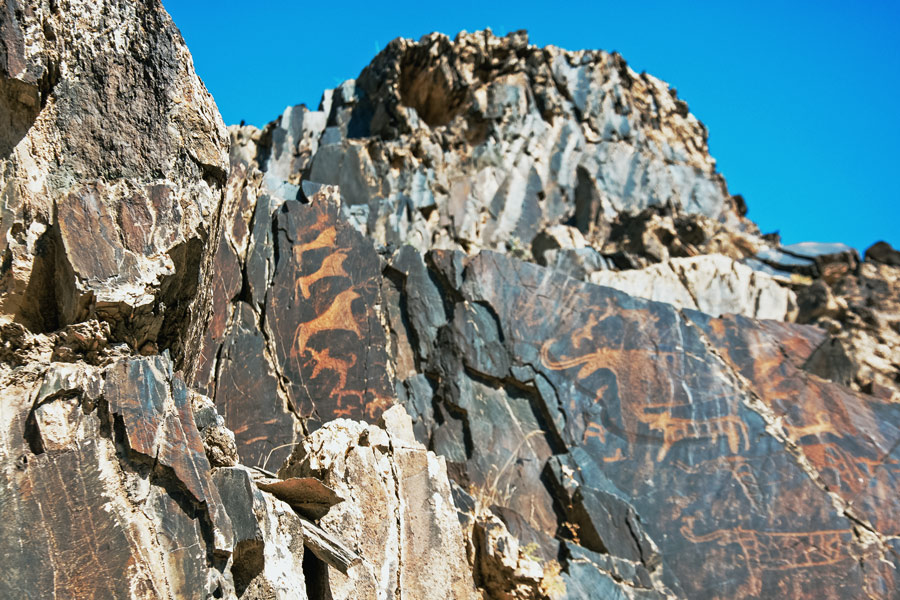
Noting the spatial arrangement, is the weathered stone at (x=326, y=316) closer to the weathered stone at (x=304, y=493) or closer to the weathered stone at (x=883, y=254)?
the weathered stone at (x=304, y=493)

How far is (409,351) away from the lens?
1000cm

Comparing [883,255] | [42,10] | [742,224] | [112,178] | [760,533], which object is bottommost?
[760,533]

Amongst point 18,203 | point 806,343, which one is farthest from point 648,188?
point 18,203

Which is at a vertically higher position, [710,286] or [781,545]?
[710,286]

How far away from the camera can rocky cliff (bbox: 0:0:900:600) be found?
14.4 feet

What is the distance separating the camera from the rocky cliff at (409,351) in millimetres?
4383

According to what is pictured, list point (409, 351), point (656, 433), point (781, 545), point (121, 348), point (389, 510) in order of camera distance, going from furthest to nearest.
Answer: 1. point (409, 351)
2. point (656, 433)
3. point (781, 545)
4. point (389, 510)
5. point (121, 348)

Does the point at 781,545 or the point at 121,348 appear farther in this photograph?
the point at 781,545

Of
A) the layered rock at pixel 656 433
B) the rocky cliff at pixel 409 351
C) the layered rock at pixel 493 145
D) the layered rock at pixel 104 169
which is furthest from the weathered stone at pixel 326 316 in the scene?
the layered rock at pixel 493 145

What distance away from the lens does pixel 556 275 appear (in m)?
10.6

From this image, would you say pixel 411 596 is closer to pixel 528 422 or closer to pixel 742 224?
pixel 528 422

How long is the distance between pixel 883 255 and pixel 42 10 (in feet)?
56.4

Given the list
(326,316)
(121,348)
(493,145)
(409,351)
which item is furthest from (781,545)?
(493,145)

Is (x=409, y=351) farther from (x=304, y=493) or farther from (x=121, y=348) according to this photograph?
(x=121, y=348)
